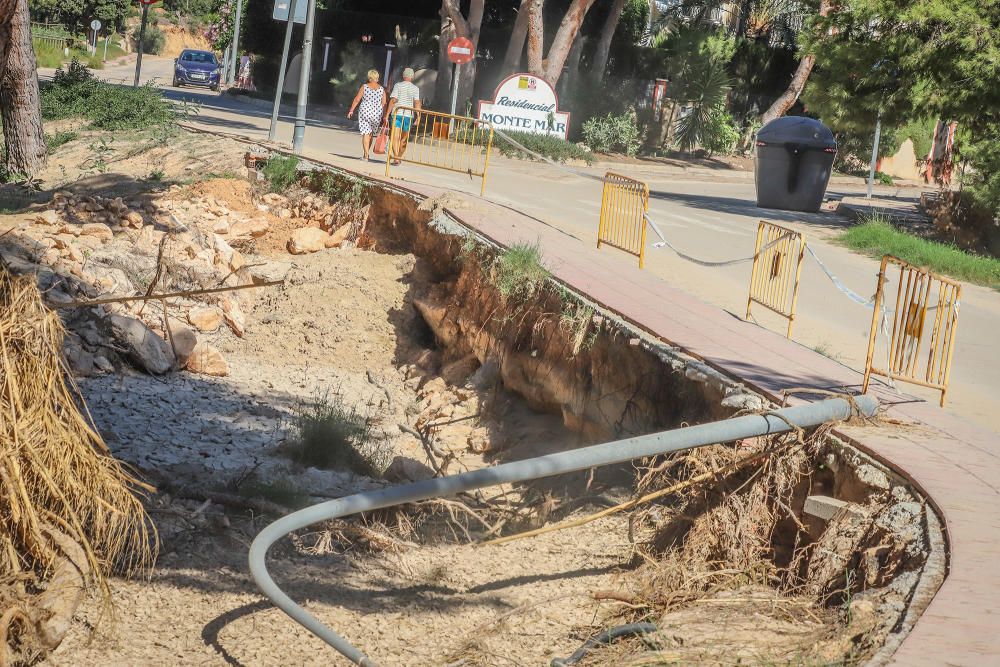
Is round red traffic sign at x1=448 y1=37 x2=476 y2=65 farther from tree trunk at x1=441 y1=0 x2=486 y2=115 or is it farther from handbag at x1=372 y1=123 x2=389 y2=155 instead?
handbag at x1=372 y1=123 x2=389 y2=155

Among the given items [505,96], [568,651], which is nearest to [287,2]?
[505,96]

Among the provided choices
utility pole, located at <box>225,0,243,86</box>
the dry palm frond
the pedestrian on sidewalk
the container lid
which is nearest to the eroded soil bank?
the dry palm frond

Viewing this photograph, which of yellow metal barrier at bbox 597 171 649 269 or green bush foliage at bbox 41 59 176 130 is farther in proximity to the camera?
green bush foliage at bbox 41 59 176 130

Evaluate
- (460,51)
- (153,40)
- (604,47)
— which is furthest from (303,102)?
(153,40)

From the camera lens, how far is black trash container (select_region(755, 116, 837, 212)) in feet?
67.3

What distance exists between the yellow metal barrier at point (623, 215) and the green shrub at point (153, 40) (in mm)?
65795

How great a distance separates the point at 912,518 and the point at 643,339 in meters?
3.26

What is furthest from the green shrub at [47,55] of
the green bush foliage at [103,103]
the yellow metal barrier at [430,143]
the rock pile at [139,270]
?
the rock pile at [139,270]

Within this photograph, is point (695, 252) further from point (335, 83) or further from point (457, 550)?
point (335, 83)

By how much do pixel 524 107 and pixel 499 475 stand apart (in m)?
23.8

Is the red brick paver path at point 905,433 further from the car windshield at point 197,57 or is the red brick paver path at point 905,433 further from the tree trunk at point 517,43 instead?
the car windshield at point 197,57

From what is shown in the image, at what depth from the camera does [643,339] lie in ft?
27.5

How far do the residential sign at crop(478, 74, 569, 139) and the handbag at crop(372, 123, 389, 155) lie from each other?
6.58 m

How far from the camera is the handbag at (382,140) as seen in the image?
63.7 ft
